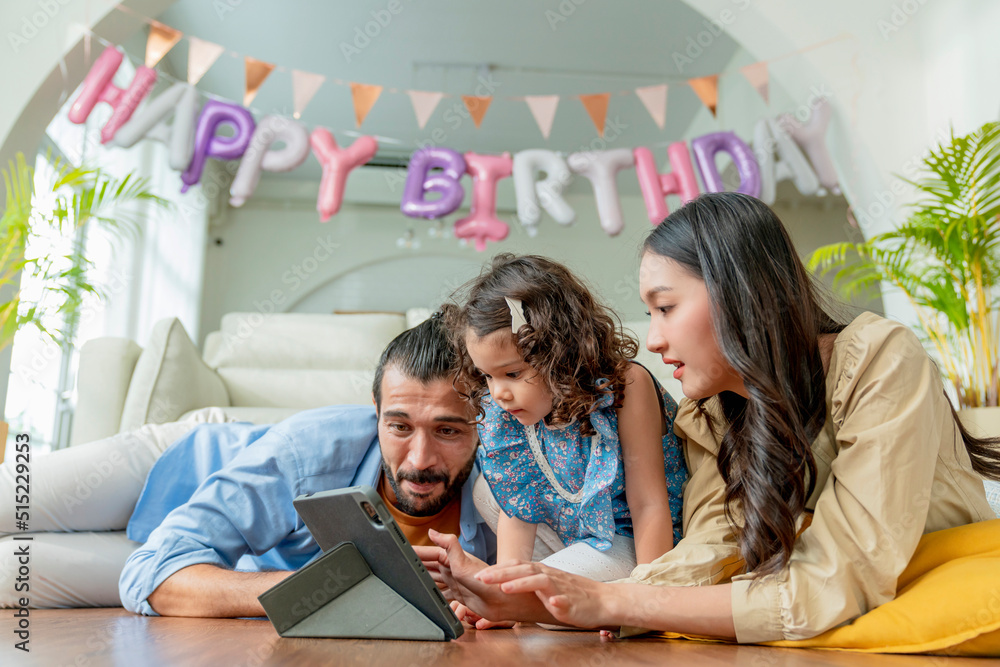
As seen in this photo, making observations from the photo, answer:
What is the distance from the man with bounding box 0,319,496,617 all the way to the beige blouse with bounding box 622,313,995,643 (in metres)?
0.67

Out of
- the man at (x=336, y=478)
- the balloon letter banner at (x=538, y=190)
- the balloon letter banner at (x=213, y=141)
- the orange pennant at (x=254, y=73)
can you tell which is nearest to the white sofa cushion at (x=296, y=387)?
the balloon letter banner at (x=213, y=141)

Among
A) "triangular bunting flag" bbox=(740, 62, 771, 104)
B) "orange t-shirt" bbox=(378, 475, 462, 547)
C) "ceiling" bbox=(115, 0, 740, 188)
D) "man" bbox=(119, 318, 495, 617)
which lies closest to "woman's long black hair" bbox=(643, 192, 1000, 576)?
"man" bbox=(119, 318, 495, 617)

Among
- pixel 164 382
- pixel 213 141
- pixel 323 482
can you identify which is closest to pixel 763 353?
pixel 323 482

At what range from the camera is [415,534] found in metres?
1.67

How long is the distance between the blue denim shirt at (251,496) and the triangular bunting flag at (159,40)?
6.28 feet

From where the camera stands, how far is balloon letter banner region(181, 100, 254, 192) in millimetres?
3396

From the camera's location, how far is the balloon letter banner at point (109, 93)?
3123 millimetres

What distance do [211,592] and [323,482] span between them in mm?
379

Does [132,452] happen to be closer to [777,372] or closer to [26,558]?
[26,558]

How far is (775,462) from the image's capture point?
0.92 meters

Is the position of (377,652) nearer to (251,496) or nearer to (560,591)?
(560,591)

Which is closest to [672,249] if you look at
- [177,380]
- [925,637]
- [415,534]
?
[925,637]

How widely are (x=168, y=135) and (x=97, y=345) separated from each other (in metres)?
0.99

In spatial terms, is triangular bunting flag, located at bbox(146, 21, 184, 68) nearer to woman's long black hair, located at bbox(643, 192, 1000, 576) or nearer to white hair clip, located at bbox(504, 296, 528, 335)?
white hair clip, located at bbox(504, 296, 528, 335)
